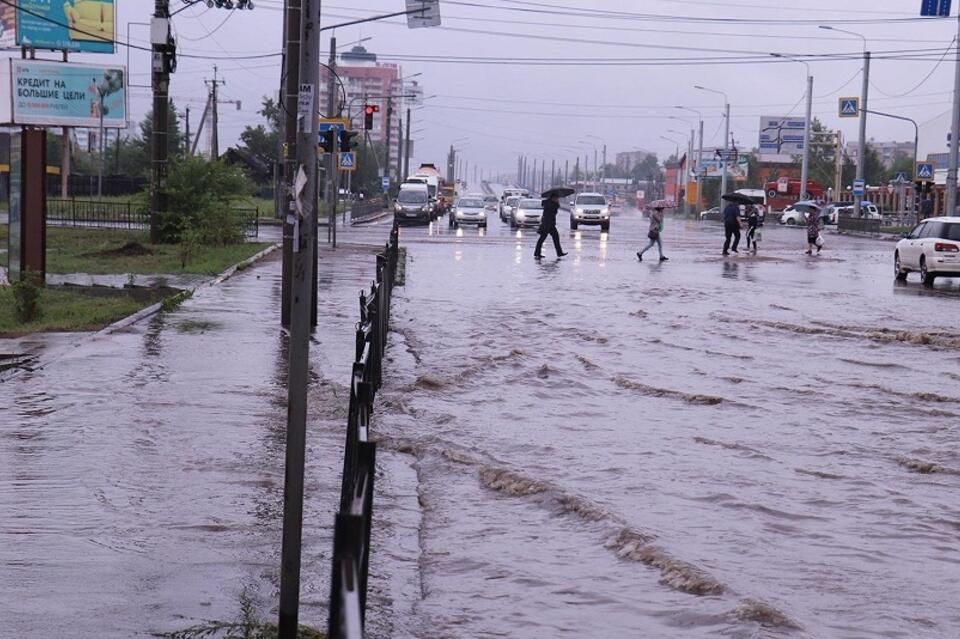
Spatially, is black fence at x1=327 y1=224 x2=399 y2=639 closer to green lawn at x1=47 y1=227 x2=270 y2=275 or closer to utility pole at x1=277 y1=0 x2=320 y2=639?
utility pole at x1=277 y1=0 x2=320 y2=639

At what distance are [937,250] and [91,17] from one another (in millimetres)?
33701

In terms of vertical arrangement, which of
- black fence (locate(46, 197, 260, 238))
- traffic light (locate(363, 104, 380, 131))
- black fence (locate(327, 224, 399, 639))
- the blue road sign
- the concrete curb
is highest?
the blue road sign

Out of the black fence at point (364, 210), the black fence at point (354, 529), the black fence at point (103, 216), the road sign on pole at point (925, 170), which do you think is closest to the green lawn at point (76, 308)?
the black fence at point (354, 529)

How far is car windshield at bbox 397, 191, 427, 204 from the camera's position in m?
69.1

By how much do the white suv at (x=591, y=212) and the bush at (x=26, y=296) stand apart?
47.0 meters

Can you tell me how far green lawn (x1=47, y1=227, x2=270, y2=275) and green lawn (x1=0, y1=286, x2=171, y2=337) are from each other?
4.86 meters

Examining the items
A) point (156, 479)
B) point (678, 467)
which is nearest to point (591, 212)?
point (678, 467)

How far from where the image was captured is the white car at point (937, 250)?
33.3 meters

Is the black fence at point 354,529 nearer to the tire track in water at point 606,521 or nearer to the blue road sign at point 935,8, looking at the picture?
the tire track in water at point 606,521

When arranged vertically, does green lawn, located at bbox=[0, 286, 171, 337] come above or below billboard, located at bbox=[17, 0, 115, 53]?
below

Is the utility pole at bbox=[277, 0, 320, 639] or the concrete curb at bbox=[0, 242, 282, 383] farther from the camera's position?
the concrete curb at bbox=[0, 242, 282, 383]

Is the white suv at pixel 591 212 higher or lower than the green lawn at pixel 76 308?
higher

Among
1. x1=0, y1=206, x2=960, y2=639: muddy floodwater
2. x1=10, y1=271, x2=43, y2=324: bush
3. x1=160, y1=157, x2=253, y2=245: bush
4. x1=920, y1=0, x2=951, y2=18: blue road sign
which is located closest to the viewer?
x1=0, y1=206, x2=960, y2=639: muddy floodwater

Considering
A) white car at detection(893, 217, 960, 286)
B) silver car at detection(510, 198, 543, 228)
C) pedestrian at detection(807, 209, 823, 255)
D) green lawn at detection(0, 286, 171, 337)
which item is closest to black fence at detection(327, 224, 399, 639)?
green lawn at detection(0, 286, 171, 337)
